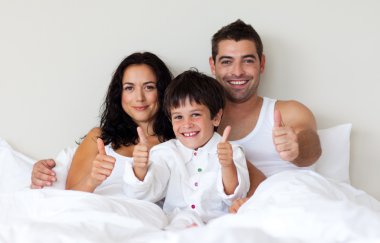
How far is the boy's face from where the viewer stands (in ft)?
5.49

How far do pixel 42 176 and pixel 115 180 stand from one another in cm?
28

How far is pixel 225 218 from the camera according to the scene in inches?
45.8

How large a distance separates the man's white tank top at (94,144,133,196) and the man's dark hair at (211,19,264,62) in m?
0.58

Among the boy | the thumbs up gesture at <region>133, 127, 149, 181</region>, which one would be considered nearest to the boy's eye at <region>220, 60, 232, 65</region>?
the boy

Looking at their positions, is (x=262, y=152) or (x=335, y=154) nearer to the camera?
(x=262, y=152)

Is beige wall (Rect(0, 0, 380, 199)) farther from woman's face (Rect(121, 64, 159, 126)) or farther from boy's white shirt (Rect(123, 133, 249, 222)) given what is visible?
boy's white shirt (Rect(123, 133, 249, 222))

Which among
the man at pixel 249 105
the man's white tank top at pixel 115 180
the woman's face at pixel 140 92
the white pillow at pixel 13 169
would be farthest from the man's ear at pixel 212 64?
the white pillow at pixel 13 169

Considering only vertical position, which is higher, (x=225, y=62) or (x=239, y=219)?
(x=225, y=62)

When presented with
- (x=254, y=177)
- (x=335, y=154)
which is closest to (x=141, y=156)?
(x=254, y=177)

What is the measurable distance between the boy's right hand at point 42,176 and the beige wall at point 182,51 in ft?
1.27

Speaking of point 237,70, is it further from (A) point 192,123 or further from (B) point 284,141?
(B) point 284,141

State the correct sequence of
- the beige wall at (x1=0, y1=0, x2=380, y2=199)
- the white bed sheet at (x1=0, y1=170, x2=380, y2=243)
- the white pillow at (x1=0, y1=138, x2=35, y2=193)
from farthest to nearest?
the beige wall at (x1=0, y1=0, x2=380, y2=199) → the white pillow at (x1=0, y1=138, x2=35, y2=193) → the white bed sheet at (x1=0, y1=170, x2=380, y2=243)

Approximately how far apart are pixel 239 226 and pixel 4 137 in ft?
4.83

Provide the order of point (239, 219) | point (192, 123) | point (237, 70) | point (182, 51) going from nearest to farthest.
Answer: point (239, 219) < point (192, 123) < point (237, 70) < point (182, 51)
